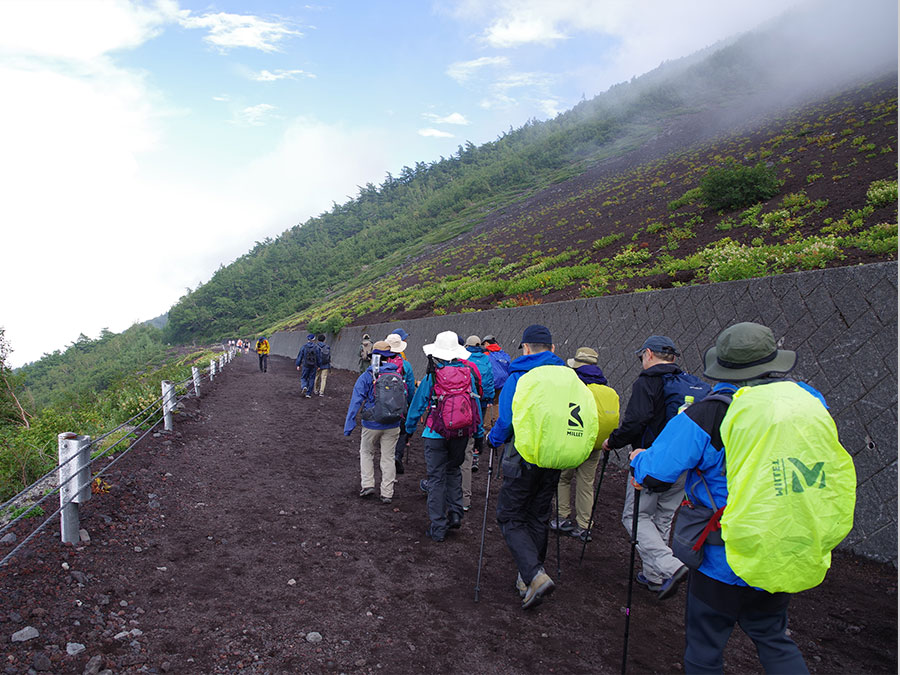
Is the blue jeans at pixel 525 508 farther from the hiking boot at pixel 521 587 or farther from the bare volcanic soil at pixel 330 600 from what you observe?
the bare volcanic soil at pixel 330 600

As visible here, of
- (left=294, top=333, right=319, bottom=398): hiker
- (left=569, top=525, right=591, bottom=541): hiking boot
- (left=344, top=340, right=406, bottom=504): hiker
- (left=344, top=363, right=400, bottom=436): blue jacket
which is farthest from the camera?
(left=294, top=333, right=319, bottom=398): hiker

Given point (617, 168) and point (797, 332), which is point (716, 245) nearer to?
point (797, 332)

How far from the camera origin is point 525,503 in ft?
13.0

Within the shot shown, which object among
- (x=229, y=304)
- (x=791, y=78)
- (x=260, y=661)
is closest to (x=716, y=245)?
(x=260, y=661)

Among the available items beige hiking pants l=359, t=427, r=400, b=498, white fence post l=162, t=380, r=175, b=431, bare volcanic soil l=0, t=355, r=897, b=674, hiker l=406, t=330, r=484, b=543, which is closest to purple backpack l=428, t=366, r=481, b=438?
hiker l=406, t=330, r=484, b=543

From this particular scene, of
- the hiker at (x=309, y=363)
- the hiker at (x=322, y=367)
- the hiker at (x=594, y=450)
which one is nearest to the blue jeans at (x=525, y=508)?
the hiker at (x=594, y=450)

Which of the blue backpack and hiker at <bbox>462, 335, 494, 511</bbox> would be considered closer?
the blue backpack

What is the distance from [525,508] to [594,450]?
1.59m

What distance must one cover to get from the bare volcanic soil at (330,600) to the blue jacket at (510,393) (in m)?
Result: 1.29

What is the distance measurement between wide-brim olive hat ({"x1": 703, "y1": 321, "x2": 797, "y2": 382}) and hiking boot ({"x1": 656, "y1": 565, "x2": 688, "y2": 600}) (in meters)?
2.08

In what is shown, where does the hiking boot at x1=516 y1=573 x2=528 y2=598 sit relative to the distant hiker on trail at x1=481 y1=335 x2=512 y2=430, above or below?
below

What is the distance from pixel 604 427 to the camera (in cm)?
520

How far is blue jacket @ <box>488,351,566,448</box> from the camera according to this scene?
4059mm

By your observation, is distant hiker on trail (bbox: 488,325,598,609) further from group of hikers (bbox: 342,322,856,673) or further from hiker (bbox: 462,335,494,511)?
hiker (bbox: 462,335,494,511)
